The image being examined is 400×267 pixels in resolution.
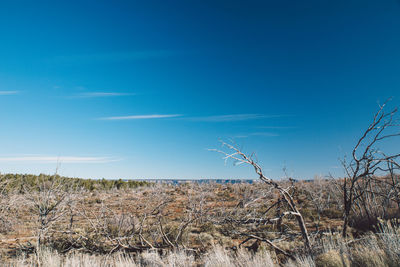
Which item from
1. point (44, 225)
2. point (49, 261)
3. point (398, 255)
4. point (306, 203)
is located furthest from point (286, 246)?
point (306, 203)

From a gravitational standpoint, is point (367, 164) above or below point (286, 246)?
above

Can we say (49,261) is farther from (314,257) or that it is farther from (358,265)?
(358,265)

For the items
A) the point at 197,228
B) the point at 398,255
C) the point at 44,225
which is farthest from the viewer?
the point at 197,228

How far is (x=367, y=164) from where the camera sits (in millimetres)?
5258

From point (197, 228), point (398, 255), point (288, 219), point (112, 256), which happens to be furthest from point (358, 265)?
point (288, 219)

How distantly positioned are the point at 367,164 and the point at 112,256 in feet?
25.3

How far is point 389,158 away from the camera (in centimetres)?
500

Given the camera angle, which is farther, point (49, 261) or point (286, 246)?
point (286, 246)

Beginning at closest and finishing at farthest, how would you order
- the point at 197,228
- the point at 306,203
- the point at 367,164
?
the point at 367,164
the point at 197,228
the point at 306,203

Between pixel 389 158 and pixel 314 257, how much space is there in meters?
2.90

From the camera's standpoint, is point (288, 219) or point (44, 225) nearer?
point (44, 225)

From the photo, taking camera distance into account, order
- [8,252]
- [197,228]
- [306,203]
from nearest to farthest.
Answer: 1. [8,252]
2. [197,228]
3. [306,203]

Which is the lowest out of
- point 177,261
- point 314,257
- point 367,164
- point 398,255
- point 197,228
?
point 197,228

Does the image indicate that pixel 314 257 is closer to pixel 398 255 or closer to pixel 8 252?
pixel 398 255
